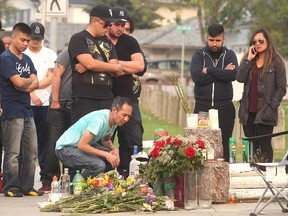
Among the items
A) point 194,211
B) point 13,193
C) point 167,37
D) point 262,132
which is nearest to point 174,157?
point 194,211

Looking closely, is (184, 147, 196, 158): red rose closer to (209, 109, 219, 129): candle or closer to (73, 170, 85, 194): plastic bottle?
(209, 109, 219, 129): candle

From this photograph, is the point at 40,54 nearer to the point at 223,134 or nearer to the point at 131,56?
the point at 131,56

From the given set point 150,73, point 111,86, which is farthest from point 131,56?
point 150,73

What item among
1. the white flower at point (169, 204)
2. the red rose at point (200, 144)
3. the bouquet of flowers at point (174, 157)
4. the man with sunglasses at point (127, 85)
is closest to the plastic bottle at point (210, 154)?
the bouquet of flowers at point (174, 157)

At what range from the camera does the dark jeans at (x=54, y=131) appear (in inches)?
541

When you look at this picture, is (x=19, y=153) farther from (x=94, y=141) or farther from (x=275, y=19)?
(x=275, y=19)

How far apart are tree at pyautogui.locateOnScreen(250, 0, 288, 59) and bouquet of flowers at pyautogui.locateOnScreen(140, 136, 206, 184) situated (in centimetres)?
3473

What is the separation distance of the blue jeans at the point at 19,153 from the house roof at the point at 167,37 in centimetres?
6825

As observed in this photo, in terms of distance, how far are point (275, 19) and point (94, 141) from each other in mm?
37037

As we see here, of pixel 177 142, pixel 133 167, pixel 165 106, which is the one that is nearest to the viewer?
pixel 177 142

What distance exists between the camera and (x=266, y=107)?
12641mm

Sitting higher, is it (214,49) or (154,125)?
(214,49)

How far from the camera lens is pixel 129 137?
43.6 feet

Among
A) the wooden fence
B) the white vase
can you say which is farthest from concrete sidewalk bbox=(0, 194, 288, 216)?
the wooden fence
